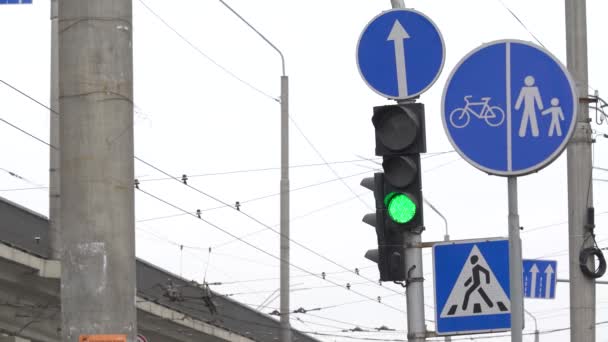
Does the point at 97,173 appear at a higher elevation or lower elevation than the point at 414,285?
higher

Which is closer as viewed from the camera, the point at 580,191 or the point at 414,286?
the point at 414,286

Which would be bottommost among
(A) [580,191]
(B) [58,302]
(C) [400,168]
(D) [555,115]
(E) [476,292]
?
(E) [476,292]

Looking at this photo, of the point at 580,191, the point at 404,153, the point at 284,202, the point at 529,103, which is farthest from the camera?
the point at 284,202

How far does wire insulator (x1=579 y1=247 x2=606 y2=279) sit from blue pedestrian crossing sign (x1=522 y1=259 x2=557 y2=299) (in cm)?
425

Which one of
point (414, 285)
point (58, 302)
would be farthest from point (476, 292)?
point (58, 302)

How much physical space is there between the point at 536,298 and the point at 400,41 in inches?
449

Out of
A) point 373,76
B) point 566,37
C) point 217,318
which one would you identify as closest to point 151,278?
point 217,318

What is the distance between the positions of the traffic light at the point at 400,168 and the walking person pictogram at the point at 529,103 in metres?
2.77

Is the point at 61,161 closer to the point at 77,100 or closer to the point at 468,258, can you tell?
the point at 77,100

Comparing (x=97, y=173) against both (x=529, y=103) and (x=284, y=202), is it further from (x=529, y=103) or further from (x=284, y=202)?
(x=284, y=202)

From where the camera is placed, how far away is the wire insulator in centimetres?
1641

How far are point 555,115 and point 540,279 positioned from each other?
1419 cm

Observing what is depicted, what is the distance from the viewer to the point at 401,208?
10.0 metres

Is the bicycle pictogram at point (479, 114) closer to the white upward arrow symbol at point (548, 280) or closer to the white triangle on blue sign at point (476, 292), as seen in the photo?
the white triangle on blue sign at point (476, 292)
